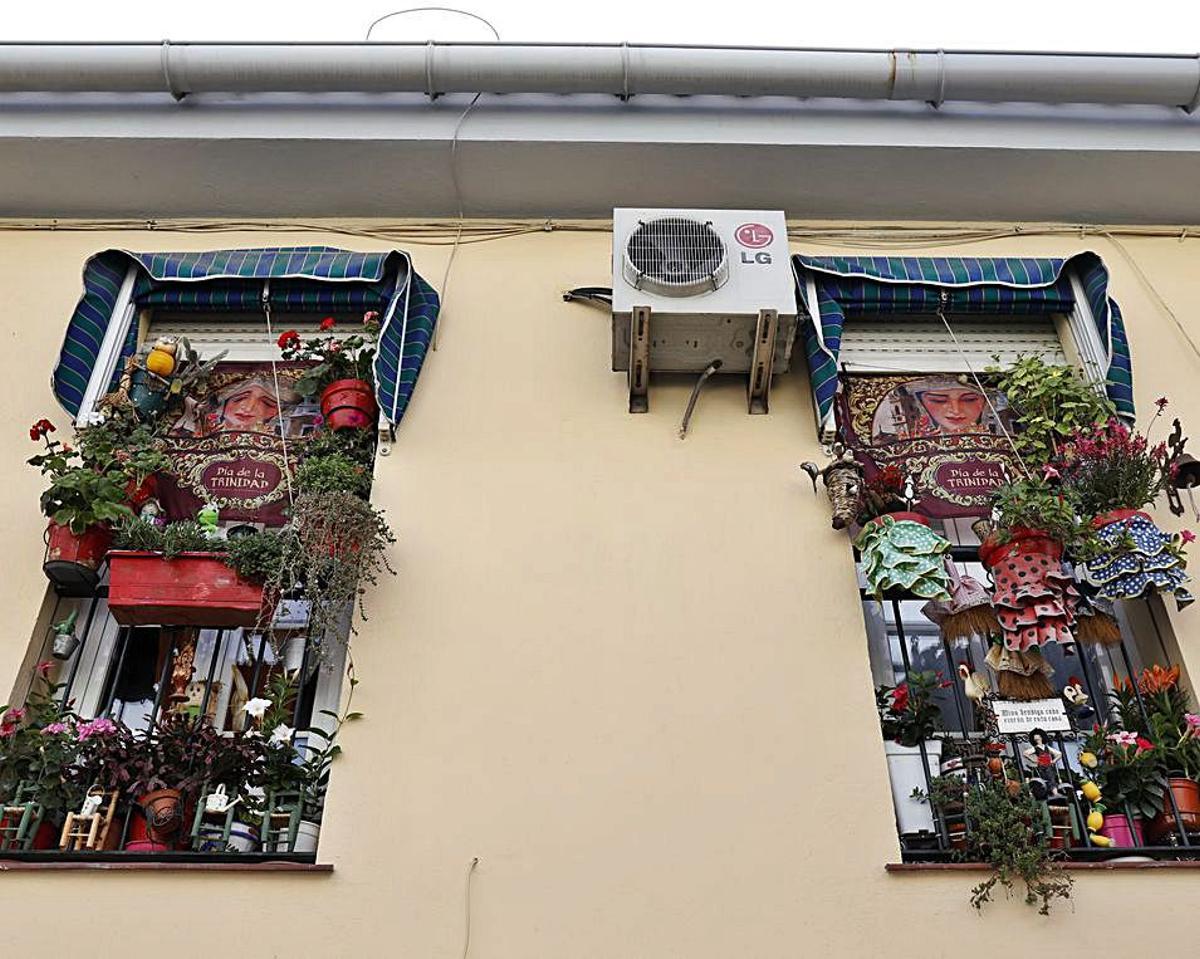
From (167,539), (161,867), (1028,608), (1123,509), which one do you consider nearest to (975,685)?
(1028,608)

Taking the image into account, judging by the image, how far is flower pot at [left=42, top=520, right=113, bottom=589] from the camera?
468cm

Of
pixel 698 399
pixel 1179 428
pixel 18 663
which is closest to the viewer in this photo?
pixel 18 663

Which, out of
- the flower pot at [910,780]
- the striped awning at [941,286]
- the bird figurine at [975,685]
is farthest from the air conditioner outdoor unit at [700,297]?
the flower pot at [910,780]

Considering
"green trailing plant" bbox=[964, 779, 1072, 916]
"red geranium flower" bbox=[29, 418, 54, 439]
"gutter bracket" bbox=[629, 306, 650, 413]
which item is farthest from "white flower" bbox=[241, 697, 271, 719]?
"green trailing plant" bbox=[964, 779, 1072, 916]

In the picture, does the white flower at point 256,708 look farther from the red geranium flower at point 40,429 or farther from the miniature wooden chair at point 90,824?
the red geranium flower at point 40,429

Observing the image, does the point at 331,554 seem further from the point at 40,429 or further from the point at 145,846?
the point at 40,429

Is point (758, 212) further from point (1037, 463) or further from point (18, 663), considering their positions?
point (18, 663)

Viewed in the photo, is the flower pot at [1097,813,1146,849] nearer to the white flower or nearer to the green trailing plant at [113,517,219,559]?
the white flower

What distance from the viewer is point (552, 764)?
4.30 m

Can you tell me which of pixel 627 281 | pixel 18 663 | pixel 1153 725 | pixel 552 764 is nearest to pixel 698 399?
pixel 627 281

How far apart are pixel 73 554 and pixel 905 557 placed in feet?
10.4

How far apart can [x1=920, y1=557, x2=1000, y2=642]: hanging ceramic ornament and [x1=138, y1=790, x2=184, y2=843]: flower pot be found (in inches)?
113

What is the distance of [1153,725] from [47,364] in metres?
4.87

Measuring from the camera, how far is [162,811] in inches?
163
